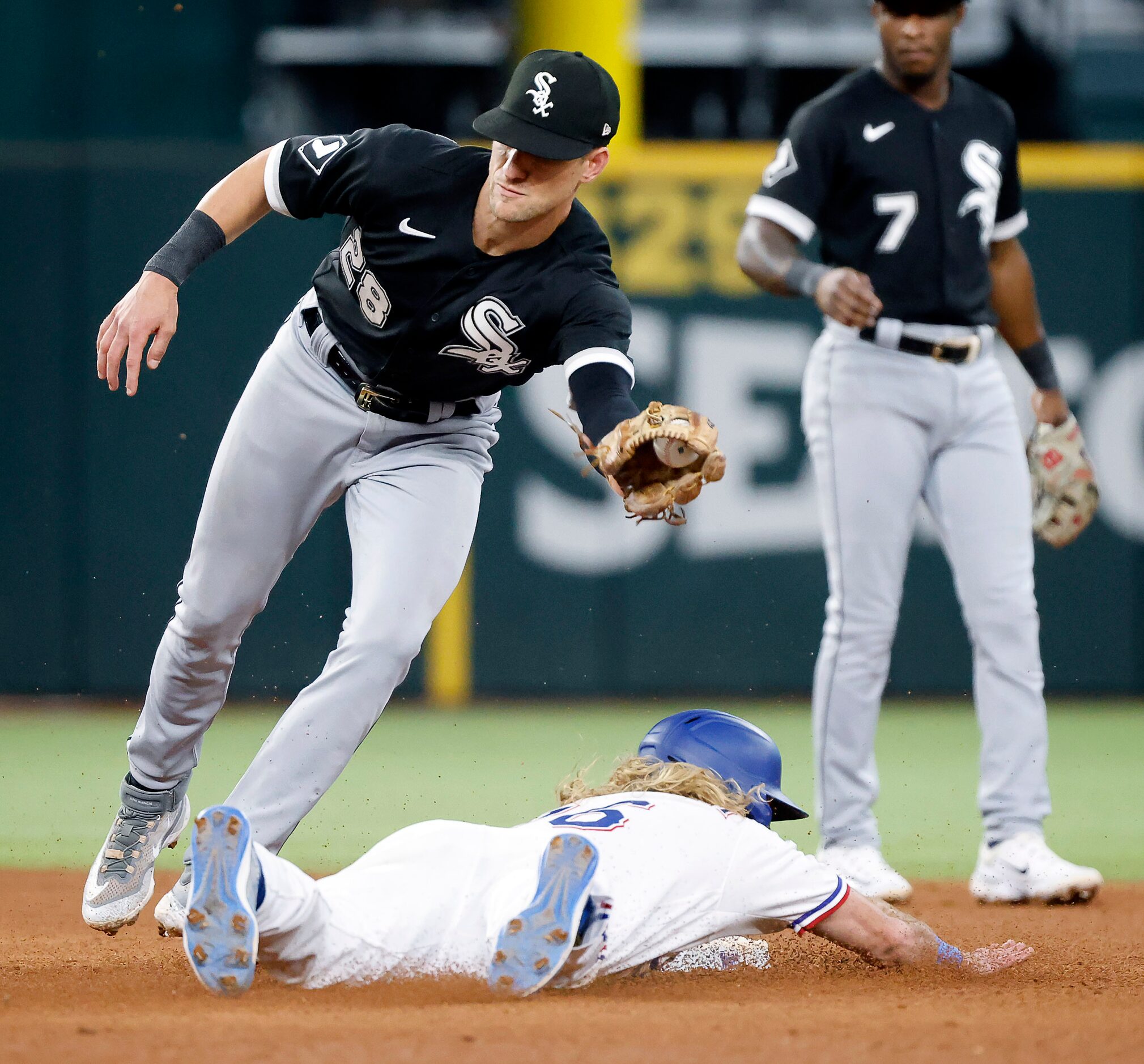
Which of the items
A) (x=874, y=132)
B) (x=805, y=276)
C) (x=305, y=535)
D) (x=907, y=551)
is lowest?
(x=907, y=551)

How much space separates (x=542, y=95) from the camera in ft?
10.9

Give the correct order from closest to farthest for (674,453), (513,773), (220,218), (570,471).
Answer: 1. (674,453)
2. (220,218)
3. (513,773)
4. (570,471)

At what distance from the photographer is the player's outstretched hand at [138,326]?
3.35 m

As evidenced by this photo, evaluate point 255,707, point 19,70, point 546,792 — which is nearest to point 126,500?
point 255,707

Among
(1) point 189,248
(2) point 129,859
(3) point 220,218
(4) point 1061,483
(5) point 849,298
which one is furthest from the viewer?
(4) point 1061,483

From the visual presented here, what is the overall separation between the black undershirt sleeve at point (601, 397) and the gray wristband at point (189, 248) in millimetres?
899

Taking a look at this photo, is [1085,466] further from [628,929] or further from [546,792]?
[628,929]

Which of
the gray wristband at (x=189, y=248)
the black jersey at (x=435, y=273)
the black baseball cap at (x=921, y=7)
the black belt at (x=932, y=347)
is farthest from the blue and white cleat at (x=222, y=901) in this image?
the black baseball cap at (x=921, y=7)

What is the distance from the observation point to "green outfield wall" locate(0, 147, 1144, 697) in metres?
8.17

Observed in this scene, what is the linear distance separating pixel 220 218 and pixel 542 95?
2.65 ft

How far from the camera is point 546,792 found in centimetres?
591

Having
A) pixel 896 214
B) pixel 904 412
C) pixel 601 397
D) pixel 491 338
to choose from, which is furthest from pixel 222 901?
pixel 896 214

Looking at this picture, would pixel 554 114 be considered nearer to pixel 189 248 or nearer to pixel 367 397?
pixel 367 397

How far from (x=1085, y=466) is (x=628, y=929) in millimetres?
2765
